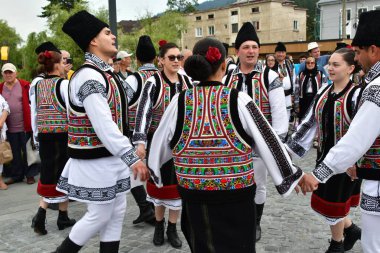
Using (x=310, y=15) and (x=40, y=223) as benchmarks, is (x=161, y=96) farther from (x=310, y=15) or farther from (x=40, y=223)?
(x=310, y=15)

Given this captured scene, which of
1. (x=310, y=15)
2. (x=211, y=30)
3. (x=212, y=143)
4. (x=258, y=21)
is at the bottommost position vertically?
(x=212, y=143)

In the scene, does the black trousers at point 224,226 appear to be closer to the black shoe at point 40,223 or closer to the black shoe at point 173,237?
the black shoe at point 173,237

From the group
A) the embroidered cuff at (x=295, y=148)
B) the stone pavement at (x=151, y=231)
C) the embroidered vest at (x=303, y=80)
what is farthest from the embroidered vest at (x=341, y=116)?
the embroidered vest at (x=303, y=80)

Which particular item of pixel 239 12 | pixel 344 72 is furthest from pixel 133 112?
pixel 239 12

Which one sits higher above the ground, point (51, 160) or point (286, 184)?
point (286, 184)

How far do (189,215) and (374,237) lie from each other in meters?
1.17

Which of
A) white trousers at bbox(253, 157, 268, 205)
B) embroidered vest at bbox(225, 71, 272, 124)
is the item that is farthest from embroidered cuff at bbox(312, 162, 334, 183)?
embroidered vest at bbox(225, 71, 272, 124)

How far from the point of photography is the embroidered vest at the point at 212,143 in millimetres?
2604

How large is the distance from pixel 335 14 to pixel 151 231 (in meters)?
52.8

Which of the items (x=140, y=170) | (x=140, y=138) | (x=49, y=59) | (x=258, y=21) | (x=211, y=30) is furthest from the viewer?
(x=211, y=30)

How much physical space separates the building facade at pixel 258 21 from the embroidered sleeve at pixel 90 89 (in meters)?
50.6

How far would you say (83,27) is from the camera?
3375mm

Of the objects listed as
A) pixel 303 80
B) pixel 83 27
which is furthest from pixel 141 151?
pixel 303 80

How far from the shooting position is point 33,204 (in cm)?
607
